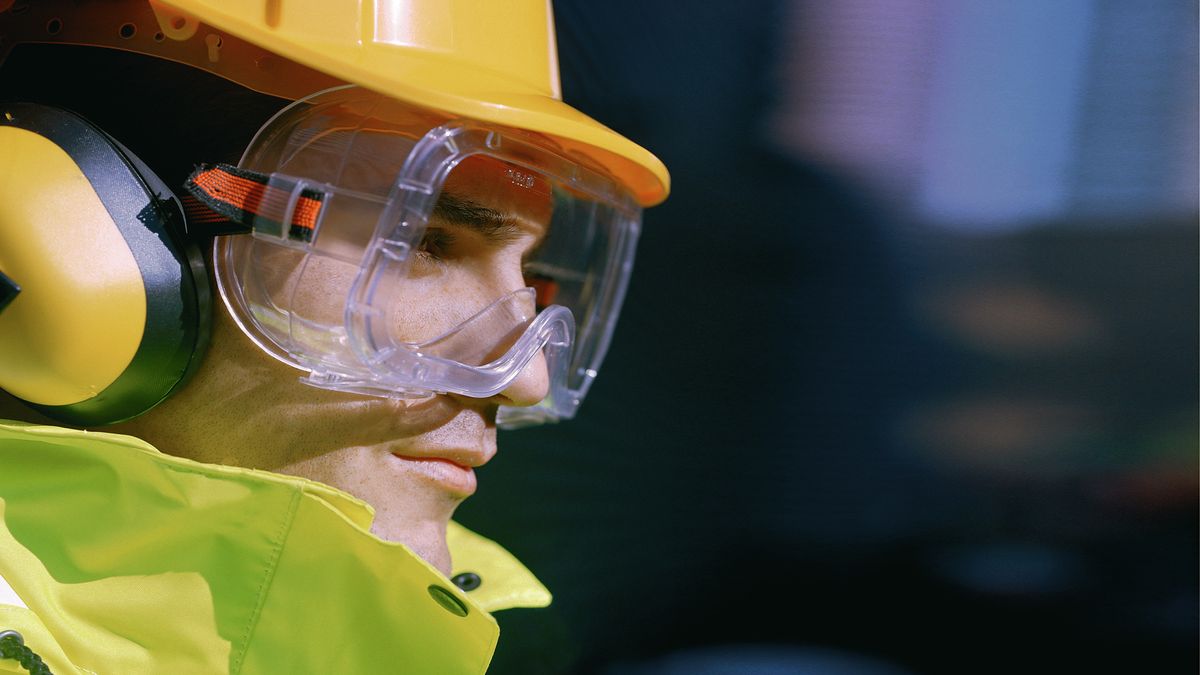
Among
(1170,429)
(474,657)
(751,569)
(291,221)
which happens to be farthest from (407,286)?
(1170,429)

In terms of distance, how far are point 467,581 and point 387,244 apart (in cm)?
69

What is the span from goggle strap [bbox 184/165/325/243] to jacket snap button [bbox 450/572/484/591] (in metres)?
0.70

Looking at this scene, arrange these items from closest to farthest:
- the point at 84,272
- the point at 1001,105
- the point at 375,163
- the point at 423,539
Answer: the point at 84,272, the point at 375,163, the point at 423,539, the point at 1001,105

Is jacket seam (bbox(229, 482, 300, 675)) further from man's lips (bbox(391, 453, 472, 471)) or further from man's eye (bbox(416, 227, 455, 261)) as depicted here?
man's eye (bbox(416, 227, 455, 261))

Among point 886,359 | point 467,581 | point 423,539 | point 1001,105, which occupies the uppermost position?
point 1001,105

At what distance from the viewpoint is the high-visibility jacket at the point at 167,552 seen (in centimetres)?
97

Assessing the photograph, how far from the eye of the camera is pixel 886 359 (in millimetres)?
1787

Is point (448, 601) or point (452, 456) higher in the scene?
point (452, 456)

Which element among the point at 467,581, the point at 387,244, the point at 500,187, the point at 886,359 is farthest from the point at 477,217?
the point at 886,359

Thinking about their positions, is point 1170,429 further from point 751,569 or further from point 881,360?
point 751,569

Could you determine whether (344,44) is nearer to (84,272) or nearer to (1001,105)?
(84,272)

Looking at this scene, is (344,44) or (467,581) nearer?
(344,44)

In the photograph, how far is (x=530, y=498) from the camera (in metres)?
1.87

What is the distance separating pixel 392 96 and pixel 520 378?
0.38 m
